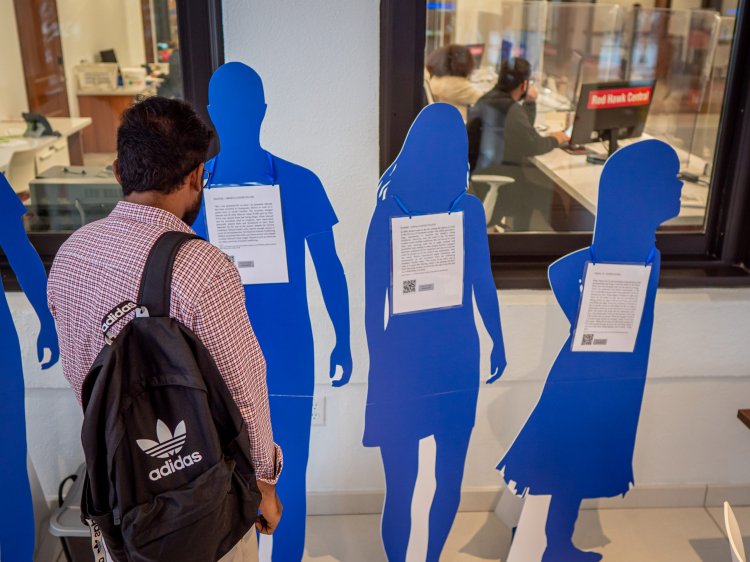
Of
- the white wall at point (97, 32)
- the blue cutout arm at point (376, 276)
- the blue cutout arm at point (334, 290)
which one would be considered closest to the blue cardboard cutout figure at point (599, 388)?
the blue cutout arm at point (376, 276)

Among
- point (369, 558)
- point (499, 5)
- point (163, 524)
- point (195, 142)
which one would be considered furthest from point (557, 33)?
point (163, 524)

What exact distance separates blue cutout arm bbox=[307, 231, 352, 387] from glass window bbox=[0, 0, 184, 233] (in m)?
0.68

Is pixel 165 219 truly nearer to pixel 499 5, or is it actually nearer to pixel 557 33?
pixel 499 5

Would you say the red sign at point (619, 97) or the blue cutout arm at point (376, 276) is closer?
the blue cutout arm at point (376, 276)

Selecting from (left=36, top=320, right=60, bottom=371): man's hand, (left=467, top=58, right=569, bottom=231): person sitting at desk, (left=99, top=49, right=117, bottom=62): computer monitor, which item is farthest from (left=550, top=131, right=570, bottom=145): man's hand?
(left=36, top=320, right=60, bottom=371): man's hand

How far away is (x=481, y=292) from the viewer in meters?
2.04

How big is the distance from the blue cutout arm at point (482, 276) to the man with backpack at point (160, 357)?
795 millimetres

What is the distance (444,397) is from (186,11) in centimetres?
133

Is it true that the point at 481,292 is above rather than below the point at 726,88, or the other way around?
below

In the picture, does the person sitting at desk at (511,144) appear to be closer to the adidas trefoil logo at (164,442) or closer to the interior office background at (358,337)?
the interior office background at (358,337)

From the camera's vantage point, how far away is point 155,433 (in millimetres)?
1246

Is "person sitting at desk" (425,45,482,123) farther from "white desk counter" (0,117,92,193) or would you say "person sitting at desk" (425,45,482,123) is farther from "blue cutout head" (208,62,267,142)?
"white desk counter" (0,117,92,193)

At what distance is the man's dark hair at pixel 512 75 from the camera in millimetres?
2514

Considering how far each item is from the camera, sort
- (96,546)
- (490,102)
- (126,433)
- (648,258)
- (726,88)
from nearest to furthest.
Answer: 1. (126,433)
2. (96,546)
3. (648,258)
4. (726,88)
5. (490,102)
